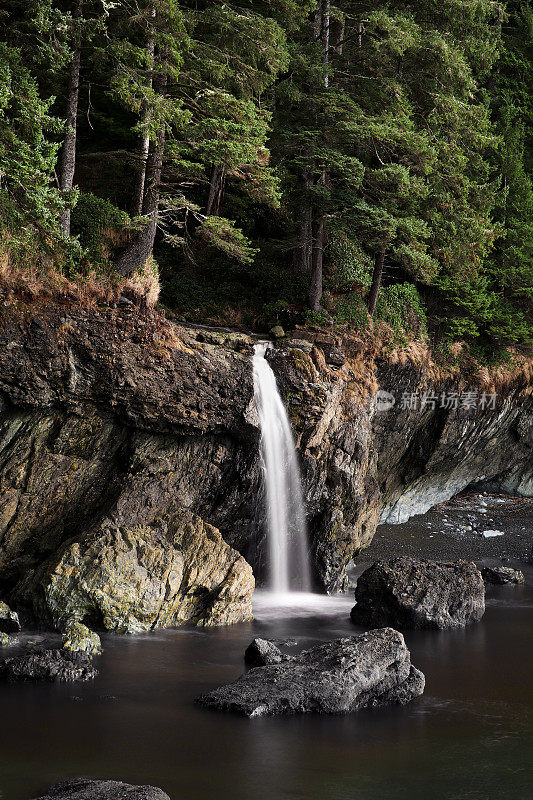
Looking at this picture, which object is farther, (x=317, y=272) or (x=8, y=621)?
(x=317, y=272)

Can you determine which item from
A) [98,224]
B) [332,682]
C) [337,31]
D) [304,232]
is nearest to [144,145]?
[98,224]

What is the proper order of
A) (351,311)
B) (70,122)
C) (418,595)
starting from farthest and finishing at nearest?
(351,311) < (70,122) < (418,595)

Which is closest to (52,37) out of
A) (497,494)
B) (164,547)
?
(164,547)

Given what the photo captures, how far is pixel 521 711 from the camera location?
9.42 metres

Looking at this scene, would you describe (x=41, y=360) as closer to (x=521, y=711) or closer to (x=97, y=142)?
(x=521, y=711)

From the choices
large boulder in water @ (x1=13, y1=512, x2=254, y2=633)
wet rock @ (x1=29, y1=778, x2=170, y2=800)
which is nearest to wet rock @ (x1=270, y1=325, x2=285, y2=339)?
large boulder in water @ (x1=13, y1=512, x2=254, y2=633)

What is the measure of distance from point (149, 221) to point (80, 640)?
987 centimetres

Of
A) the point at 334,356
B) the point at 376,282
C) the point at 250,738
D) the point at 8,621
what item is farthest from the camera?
the point at 376,282

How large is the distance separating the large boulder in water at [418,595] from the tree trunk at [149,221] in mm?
9217

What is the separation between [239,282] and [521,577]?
1227 centimetres

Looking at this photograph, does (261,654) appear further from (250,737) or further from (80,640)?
(80,640)

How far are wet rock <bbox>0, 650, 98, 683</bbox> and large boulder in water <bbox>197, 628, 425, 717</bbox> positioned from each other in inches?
78.5

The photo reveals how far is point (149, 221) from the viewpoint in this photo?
1644cm

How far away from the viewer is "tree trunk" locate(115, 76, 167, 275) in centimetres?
1666
